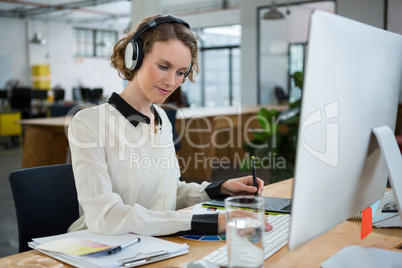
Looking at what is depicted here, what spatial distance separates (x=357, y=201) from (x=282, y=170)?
2.63m

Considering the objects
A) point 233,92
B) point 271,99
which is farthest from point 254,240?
point 233,92

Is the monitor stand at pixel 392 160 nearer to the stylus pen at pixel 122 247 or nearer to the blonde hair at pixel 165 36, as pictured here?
the stylus pen at pixel 122 247

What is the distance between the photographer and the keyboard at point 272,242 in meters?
0.97

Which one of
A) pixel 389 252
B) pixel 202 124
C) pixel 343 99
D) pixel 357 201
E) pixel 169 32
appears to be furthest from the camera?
pixel 202 124

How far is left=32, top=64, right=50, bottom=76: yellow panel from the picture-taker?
14.1 m

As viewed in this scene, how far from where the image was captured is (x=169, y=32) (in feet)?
4.46

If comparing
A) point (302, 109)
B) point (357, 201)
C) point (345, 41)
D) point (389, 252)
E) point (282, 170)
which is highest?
point (345, 41)

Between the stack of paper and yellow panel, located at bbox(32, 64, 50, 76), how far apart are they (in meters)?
14.0

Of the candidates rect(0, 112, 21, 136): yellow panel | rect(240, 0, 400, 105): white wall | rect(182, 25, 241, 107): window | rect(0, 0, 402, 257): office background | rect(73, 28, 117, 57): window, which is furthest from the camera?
rect(73, 28, 117, 57): window

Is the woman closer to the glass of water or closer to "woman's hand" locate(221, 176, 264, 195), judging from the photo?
"woman's hand" locate(221, 176, 264, 195)

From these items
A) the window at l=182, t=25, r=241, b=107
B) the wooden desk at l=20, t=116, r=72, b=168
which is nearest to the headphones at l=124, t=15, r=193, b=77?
the wooden desk at l=20, t=116, r=72, b=168

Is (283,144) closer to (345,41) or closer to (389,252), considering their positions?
(389,252)

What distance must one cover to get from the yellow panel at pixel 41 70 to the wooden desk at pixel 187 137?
985 cm

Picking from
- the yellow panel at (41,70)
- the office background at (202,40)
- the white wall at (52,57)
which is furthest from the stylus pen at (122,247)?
the yellow panel at (41,70)
